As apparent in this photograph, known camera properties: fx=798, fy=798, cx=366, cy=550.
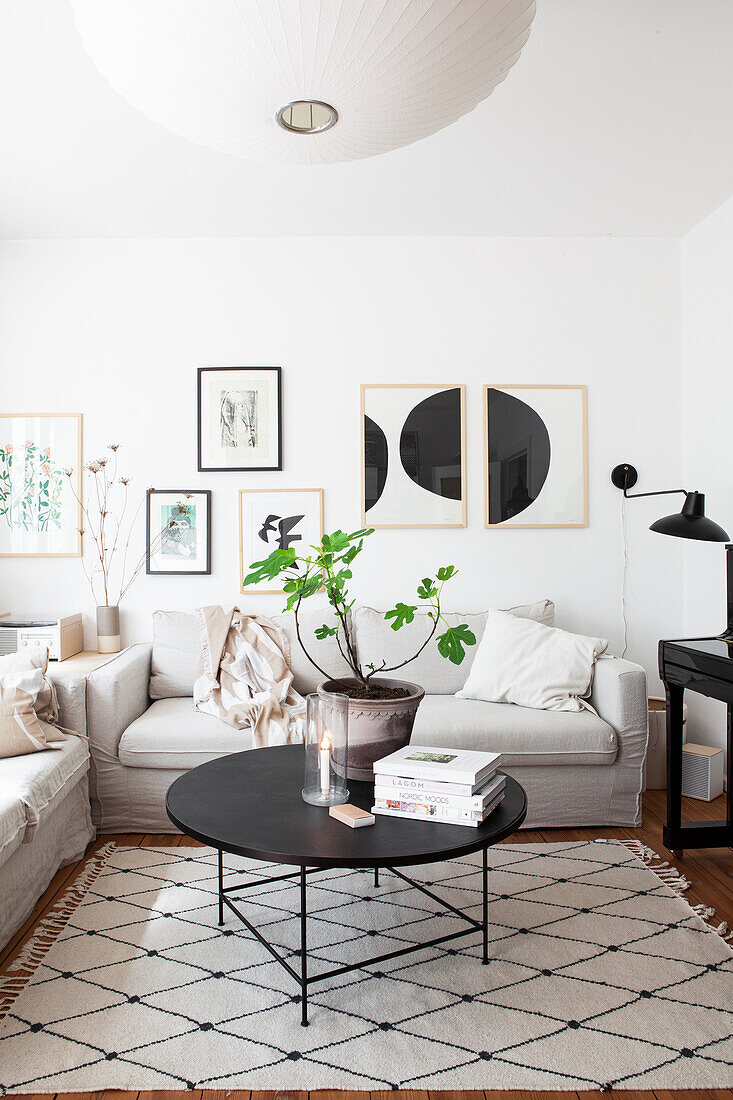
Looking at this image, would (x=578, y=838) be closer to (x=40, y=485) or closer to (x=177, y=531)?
(x=177, y=531)

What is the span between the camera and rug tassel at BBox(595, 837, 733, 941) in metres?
2.34

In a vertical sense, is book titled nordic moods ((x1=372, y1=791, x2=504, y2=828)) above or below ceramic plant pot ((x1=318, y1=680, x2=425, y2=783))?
below

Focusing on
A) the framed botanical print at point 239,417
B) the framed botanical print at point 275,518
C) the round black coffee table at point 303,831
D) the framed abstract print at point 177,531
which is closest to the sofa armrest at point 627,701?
the round black coffee table at point 303,831

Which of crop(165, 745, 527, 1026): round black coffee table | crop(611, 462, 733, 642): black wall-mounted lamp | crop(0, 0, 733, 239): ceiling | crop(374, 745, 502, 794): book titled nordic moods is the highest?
crop(0, 0, 733, 239): ceiling

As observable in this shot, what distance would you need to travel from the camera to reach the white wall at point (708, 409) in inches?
140

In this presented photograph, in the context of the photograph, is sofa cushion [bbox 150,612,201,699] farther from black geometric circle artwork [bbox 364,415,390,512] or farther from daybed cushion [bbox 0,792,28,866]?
daybed cushion [bbox 0,792,28,866]

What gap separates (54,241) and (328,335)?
1.40 meters

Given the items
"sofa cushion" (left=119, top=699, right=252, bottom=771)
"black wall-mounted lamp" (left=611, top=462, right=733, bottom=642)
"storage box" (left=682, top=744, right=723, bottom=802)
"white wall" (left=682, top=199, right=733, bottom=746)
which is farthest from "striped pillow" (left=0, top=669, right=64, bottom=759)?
"white wall" (left=682, top=199, right=733, bottom=746)

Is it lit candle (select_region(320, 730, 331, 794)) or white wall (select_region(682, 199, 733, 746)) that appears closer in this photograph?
lit candle (select_region(320, 730, 331, 794))

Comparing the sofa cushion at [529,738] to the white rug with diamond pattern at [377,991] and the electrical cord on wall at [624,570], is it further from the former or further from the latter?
the electrical cord on wall at [624,570]

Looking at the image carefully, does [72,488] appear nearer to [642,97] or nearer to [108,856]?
[108,856]

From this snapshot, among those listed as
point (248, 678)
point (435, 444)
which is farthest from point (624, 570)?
point (248, 678)

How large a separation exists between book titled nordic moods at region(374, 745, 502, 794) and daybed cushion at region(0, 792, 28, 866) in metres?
1.00

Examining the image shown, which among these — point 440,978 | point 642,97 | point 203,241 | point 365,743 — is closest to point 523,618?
point 365,743
